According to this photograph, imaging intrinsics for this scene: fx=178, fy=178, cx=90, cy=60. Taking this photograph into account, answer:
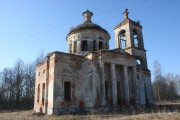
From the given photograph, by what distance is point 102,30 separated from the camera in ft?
65.7

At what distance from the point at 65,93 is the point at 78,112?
2030mm

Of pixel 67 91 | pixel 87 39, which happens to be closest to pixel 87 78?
pixel 67 91

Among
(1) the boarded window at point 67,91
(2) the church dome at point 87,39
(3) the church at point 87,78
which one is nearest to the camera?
→ (3) the church at point 87,78

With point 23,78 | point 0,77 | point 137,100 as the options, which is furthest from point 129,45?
point 0,77

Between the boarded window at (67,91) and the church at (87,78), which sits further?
the boarded window at (67,91)

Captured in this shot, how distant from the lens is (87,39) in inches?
759

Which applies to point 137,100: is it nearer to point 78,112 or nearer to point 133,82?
point 133,82

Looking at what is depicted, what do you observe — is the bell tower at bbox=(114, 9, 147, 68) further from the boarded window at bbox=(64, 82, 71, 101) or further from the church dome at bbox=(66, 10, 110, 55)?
the boarded window at bbox=(64, 82, 71, 101)

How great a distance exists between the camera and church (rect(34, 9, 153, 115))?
15.1 m

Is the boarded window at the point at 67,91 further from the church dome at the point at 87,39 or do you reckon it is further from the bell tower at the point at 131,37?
the bell tower at the point at 131,37

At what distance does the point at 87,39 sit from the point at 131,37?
19.4ft

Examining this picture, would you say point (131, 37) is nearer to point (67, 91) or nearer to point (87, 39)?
point (87, 39)

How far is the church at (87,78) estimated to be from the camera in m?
15.1

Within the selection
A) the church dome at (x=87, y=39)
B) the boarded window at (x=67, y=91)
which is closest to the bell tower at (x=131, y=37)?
the church dome at (x=87, y=39)
